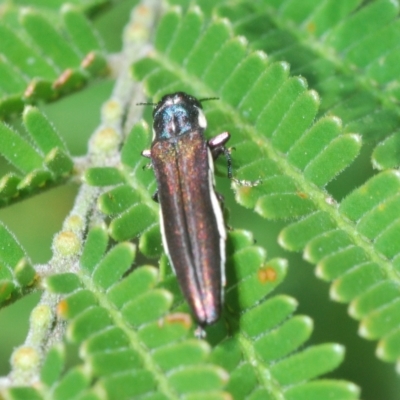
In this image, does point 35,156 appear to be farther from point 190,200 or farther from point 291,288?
point 291,288

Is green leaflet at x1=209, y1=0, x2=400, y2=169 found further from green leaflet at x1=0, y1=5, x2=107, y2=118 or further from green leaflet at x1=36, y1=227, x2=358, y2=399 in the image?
Answer: green leaflet at x1=36, y1=227, x2=358, y2=399

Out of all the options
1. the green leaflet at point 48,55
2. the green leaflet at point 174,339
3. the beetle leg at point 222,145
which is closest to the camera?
the green leaflet at point 174,339

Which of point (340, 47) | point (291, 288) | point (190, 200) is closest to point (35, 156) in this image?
point (190, 200)

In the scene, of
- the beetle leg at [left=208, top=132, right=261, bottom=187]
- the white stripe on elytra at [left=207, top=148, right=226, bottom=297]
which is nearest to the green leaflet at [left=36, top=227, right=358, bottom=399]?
the white stripe on elytra at [left=207, top=148, right=226, bottom=297]

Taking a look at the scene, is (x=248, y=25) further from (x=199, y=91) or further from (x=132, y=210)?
(x=132, y=210)

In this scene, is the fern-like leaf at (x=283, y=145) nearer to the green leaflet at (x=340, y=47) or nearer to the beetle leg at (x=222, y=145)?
the beetle leg at (x=222, y=145)

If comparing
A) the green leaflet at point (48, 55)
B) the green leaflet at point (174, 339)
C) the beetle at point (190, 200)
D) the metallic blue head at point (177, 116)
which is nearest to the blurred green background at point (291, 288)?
the green leaflet at point (48, 55)

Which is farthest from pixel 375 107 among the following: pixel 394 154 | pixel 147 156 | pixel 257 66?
pixel 147 156
